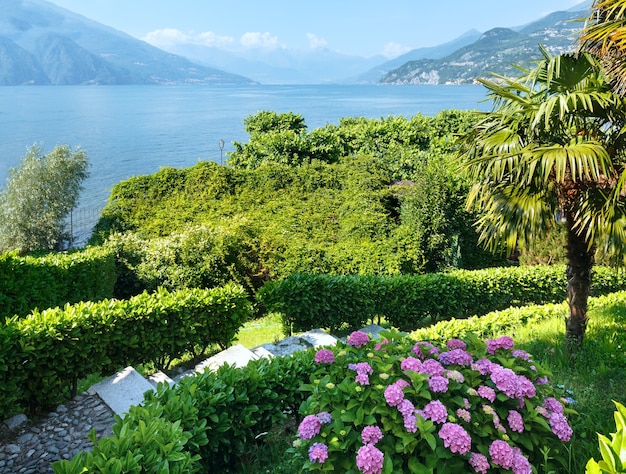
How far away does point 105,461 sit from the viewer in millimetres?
2537

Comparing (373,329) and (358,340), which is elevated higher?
(358,340)

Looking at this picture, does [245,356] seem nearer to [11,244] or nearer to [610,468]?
[610,468]

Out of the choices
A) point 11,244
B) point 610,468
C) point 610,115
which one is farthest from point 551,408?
point 11,244

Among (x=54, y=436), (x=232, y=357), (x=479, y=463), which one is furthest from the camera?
(x=232, y=357)

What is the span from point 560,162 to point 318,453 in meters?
3.95

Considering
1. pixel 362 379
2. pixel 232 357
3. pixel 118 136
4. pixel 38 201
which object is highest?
pixel 362 379

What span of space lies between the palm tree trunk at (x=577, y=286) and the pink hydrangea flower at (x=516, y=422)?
3.65 metres

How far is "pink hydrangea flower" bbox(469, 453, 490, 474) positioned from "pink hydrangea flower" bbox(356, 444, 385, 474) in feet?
1.83

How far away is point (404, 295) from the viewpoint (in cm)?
929

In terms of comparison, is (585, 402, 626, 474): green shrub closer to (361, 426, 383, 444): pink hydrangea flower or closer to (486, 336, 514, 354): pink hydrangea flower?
(361, 426, 383, 444): pink hydrangea flower

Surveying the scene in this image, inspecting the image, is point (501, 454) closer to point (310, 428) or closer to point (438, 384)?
point (438, 384)

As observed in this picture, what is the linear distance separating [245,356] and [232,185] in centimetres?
1029

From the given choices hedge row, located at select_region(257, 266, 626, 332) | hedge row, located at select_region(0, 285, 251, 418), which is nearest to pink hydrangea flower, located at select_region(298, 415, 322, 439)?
hedge row, located at select_region(0, 285, 251, 418)

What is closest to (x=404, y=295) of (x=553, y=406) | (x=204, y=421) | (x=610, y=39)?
(x=610, y=39)
